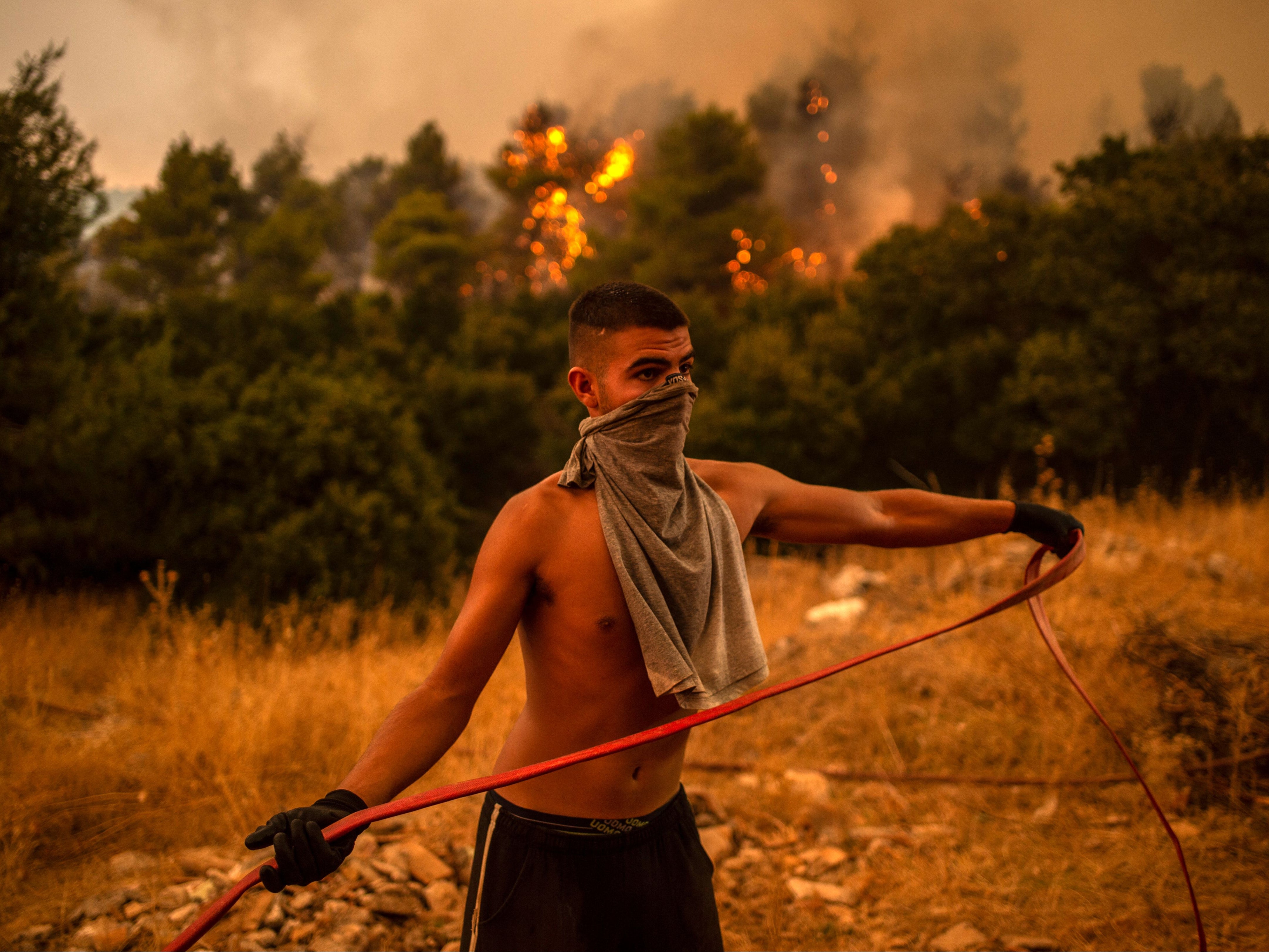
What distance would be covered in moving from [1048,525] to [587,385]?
1544 mm

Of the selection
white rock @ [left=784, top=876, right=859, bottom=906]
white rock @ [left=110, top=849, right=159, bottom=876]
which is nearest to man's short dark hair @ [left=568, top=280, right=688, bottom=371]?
white rock @ [left=784, top=876, right=859, bottom=906]

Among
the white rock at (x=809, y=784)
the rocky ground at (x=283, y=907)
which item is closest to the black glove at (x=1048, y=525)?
the white rock at (x=809, y=784)

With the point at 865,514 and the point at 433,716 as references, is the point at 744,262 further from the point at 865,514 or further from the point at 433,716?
the point at 433,716

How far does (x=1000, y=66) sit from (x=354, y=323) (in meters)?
20.8

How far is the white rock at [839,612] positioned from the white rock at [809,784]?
300 centimetres

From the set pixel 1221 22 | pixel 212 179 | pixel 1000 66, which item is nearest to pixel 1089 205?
pixel 1221 22

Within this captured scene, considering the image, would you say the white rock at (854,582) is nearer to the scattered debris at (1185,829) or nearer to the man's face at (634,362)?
the scattered debris at (1185,829)

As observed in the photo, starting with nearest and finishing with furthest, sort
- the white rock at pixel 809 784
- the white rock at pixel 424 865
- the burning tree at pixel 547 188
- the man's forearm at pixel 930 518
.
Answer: the man's forearm at pixel 930 518 → the white rock at pixel 424 865 → the white rock at pixel 809 784 → the burning tree at pixel 547 188

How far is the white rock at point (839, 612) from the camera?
7371 mm

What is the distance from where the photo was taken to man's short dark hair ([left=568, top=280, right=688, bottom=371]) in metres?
1.80

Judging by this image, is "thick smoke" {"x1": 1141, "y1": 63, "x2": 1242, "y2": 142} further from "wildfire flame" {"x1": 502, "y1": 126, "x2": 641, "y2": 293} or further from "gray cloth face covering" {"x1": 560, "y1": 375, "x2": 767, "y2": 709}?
"wildfire flame" {"x1": 502, "y1": 126, "x2": 641, "y2": 293}

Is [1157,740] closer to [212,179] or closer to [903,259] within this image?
[903,259]

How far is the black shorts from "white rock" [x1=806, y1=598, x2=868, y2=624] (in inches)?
222

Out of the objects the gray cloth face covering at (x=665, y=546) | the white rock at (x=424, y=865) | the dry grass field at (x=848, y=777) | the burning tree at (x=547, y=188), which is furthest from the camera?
the burning tree at (x=547, y=188)
